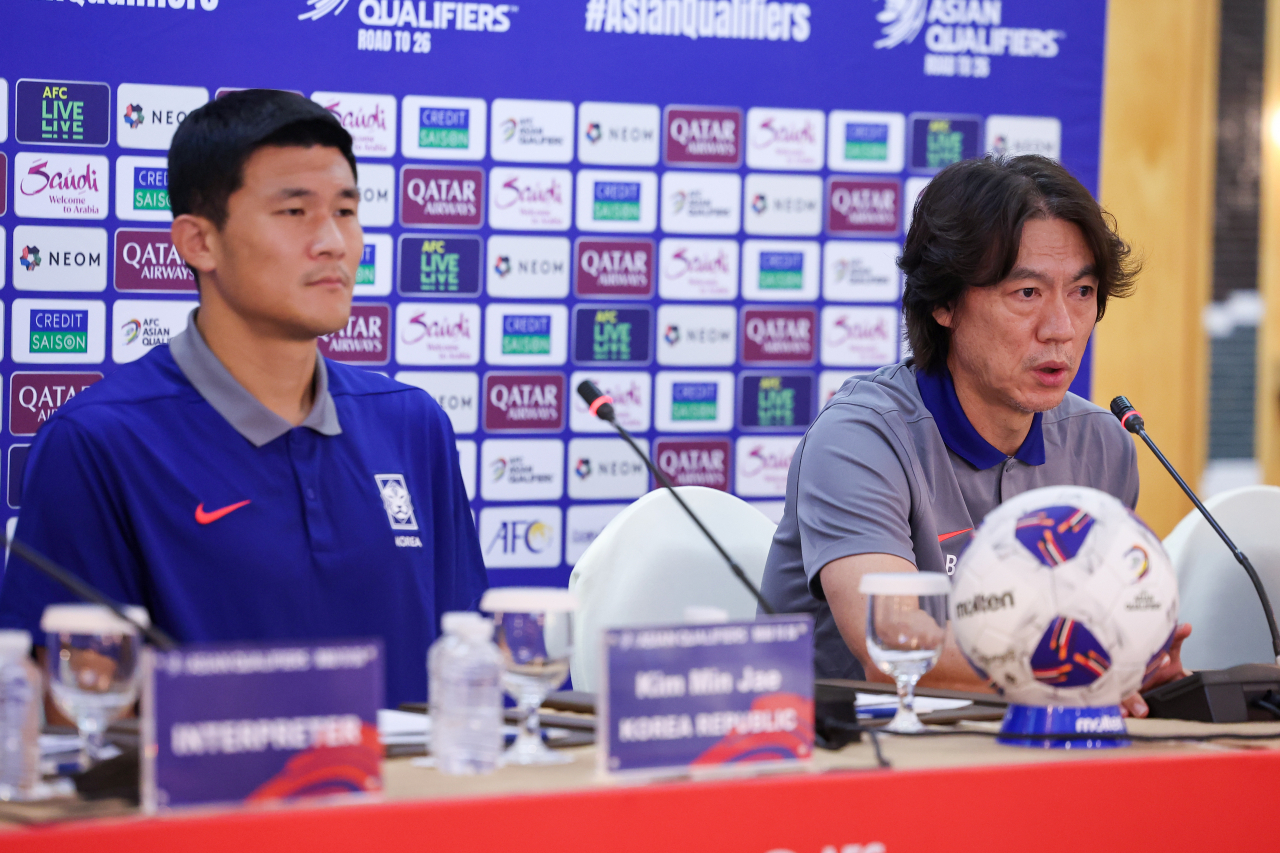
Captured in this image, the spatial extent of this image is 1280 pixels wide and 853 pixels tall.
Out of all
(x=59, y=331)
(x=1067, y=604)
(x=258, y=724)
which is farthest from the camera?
(x=59, y=331)

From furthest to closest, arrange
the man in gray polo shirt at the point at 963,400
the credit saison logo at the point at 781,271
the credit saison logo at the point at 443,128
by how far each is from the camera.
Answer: the credit saison logo at the point at 781,271 < the credit saison logo at the point at 443,128 < the man in gray polo shirt at the point at 963,400

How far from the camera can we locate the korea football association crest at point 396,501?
1.79m

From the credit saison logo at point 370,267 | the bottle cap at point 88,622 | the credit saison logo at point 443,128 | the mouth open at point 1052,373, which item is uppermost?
the credit saison logo at point 443,128

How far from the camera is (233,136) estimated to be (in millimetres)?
1684

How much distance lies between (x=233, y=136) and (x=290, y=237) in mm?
139

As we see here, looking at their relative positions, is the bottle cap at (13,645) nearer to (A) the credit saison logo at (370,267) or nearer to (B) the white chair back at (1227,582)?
(A) the credit saison logo at (370,267)

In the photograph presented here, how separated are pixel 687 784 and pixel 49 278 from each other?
2004 millimetres

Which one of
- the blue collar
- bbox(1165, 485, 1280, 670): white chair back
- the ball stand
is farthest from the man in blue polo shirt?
bbox(1165, 485, 1280, 670): white chair back

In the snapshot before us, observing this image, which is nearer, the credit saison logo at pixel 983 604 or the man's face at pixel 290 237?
the credit saison logo at pixel 983 604

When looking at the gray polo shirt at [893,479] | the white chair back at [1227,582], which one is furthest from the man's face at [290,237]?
the white chair back at [1227,582]

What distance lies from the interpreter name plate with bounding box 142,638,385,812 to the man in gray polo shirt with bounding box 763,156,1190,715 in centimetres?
96

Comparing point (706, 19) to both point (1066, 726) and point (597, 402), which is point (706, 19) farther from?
point (1066, 726)

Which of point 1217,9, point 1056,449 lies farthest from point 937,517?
point 1217,9

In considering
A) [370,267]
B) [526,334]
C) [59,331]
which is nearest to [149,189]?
[59,331]
